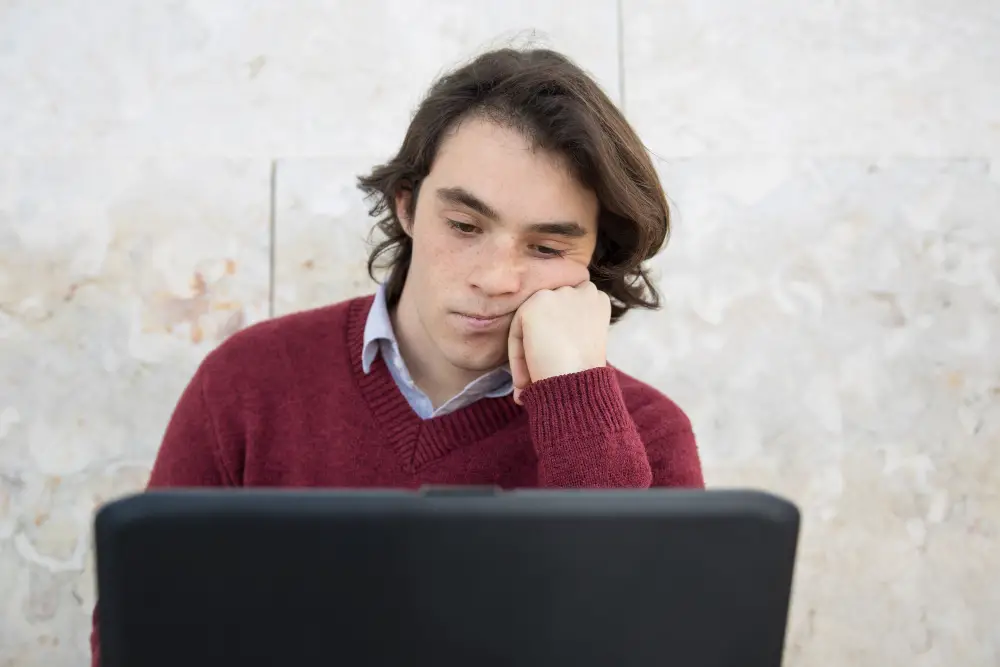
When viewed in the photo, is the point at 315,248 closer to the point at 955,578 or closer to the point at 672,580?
the point at 672,580

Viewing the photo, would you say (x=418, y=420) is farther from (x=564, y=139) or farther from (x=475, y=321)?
(x=564, y=139)

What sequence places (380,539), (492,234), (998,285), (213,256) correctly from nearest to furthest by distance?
(380,539)
(492,234)
(213,256)
(998,285)

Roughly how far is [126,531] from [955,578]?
165 cm

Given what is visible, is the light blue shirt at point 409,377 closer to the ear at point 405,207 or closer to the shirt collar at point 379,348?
the shirt collar at point 379,348

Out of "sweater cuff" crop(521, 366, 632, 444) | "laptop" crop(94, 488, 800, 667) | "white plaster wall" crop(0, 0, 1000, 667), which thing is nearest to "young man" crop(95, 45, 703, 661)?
"sweater cuff" crop(521, 366, 632, 444)

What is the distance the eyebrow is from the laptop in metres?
0.63

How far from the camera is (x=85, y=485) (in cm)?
162

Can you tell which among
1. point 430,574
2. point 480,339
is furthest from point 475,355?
point 430,574

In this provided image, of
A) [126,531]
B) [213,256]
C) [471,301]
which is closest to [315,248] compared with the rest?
[213,256]

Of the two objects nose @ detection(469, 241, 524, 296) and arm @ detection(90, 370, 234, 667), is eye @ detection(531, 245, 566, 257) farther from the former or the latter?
arm @ detection(90, 370, 234, 667)

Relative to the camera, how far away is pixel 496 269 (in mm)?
1146

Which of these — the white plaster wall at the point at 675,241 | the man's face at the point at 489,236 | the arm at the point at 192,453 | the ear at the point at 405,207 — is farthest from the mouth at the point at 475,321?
the white plaster wall at the point at 675,241

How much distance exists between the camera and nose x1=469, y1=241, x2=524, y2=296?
1.14m

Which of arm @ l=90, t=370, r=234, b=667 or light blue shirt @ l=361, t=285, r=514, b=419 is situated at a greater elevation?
light blue shirt @ l=361, t=285, r=514, b=419
